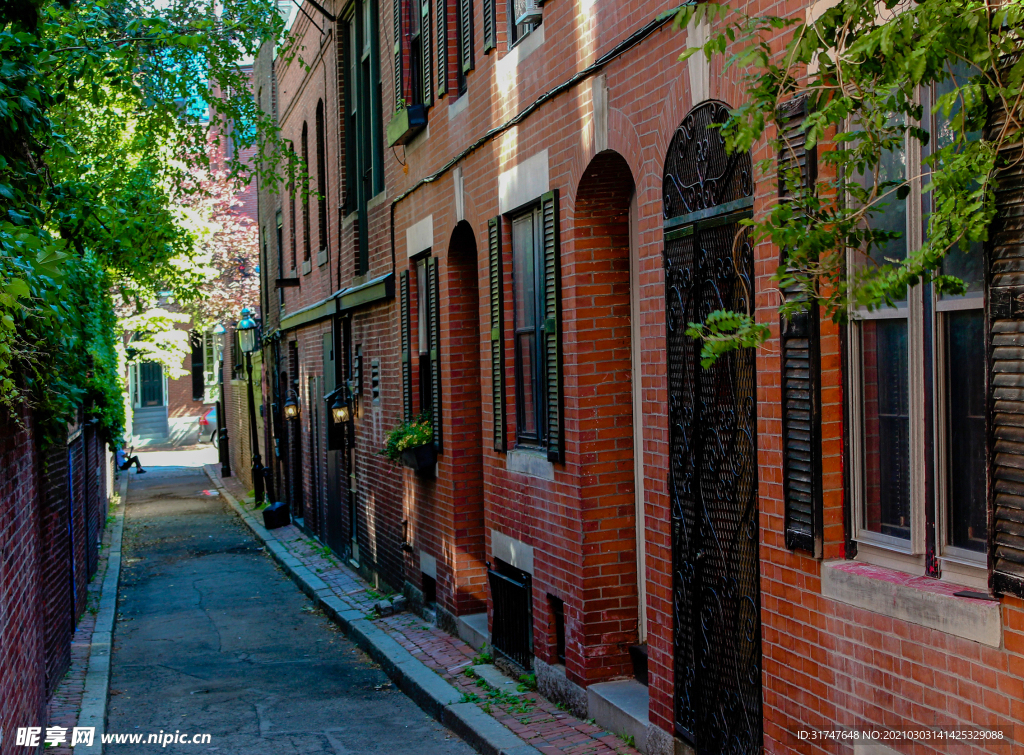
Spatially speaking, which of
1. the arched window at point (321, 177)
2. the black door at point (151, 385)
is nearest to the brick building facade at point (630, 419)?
the arched window at point (321, 177)

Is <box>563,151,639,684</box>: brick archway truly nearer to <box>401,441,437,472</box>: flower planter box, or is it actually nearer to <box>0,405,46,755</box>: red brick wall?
<box>0,405,46,755</box>: red brick wall

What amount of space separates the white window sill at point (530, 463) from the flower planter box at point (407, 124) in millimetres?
4164

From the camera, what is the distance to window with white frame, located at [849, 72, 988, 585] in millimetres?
3750

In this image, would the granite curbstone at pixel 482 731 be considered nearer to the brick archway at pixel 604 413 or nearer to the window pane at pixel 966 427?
the brick archway at pixel 604 413

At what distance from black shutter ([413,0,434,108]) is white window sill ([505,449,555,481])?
166 inches

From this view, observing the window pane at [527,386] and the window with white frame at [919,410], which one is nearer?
the window with white frame at [919,410]

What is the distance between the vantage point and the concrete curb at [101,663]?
309 inches

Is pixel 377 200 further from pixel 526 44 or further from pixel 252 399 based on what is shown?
pixel 252 399

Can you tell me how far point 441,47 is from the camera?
1027 cm

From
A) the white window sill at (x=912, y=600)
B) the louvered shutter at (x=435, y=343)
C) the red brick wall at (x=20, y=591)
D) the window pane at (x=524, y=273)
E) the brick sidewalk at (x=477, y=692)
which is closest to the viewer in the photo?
the white window sill at (x=912, y=600)

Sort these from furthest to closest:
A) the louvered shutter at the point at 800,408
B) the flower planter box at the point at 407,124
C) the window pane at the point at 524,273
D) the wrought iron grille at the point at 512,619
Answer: the flower planter box at the point at 407,124 < the wrought iron grille at the point at 512,619 < the window pane at the point at 524,273 < the louvered shutter at the point at 800,408

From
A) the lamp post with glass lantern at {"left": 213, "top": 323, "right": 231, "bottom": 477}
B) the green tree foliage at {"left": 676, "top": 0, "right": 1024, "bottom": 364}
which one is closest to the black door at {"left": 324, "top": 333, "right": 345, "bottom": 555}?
the green tree foliage at {"left": 676, "top": 0, "right": 1024, "bottom": 364}

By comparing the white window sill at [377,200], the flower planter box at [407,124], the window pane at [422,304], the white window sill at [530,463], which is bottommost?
the white window sill at [530,463]

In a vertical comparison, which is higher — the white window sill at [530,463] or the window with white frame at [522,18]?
the window with white frame at [522,18]
